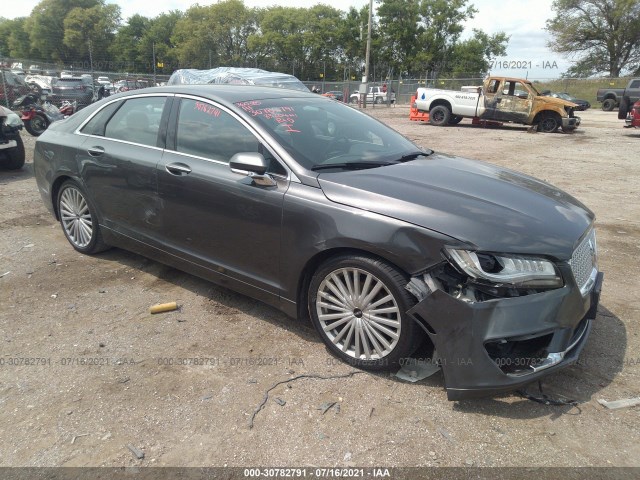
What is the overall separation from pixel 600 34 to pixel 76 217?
211ft

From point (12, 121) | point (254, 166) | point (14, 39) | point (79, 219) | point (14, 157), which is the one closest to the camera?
point (254, 166)

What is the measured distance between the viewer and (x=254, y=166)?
3.05 metres

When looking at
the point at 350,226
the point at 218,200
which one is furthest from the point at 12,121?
the point at 350,226

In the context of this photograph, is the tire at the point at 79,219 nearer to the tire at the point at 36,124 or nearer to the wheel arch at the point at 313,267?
the wheel arch at the point at 313,267

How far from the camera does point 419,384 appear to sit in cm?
284

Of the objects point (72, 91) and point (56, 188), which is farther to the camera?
point (72, 91)

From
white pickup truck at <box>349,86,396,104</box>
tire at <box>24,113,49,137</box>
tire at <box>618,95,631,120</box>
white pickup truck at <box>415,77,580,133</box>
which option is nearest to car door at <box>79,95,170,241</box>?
tire at <box>24,113,49,137</box>

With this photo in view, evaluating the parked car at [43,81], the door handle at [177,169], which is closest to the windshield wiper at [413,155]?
the door handle at [177,169]

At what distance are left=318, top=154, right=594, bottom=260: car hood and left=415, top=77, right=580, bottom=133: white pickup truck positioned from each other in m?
16.4

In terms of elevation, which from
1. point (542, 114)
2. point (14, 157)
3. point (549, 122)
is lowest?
point (14, 157)

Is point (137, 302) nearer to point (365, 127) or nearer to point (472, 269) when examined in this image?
point (365, 127)

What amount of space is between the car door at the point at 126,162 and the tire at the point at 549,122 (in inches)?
683

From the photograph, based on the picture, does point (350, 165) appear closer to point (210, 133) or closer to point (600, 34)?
point (210, 133)

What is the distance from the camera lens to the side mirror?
120 inches
